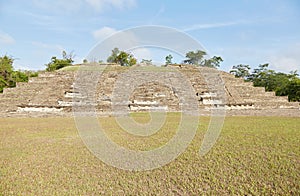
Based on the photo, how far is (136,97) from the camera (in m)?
13.7

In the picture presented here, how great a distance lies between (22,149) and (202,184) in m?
3.77

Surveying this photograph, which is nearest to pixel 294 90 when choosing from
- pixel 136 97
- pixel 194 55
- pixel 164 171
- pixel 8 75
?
pixel 194 55

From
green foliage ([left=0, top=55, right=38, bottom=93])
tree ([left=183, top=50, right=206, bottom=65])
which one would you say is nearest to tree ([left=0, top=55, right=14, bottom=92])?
green foliage ([left=0, top=55, right=38, bottom=93])

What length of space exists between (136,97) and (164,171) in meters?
10.1

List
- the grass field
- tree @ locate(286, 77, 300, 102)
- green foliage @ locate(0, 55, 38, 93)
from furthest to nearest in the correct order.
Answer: green foliage @ locate(0, 55, 38, 93) → tree @ locate(286, 77, 300, 102) → the grass field

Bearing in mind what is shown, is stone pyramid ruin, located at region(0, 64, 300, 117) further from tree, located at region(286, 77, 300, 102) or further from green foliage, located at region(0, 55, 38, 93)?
green foliage, located at region(0, 55, 38, 93)

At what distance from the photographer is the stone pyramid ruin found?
38.6 ft

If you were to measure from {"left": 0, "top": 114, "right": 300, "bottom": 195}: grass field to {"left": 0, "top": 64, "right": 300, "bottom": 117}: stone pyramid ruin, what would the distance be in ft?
21.7

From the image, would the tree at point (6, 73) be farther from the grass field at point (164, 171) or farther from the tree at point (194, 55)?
the grass field at point (164, 171)

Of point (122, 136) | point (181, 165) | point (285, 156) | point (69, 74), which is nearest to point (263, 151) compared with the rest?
point (285, 156)

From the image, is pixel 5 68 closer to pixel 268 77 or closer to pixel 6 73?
pixel 6 73

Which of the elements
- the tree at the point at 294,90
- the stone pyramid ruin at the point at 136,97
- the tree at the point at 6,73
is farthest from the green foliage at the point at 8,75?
the tree at the point at 294,90

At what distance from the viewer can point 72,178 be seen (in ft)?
11.3

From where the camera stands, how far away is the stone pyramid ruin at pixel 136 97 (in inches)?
464
